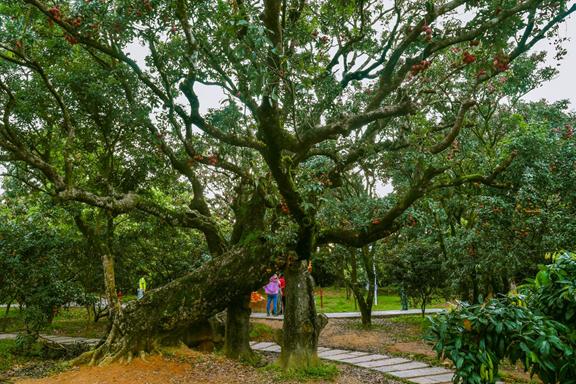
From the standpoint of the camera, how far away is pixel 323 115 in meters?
8.75

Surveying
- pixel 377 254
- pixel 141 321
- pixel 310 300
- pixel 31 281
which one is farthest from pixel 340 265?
pixel 31 281

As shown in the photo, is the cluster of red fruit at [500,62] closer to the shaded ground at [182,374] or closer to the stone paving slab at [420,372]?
the stone paving slab at [420,372]

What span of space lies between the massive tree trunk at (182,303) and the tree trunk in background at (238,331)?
524 millimetres

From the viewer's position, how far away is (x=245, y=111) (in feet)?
25.7

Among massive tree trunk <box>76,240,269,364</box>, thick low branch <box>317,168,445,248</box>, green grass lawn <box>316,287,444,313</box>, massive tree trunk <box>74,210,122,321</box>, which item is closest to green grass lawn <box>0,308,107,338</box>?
massive tree trunk <box>74,210,122,321</box>

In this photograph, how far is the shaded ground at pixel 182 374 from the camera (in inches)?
299

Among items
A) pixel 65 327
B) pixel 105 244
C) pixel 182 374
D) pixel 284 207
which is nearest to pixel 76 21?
pixel 284 207

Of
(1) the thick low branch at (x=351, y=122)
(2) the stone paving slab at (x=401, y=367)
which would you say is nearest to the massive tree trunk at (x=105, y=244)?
(2) the stone paving slab at (x=401, y=367)

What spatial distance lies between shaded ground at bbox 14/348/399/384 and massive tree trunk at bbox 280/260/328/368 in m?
0.44

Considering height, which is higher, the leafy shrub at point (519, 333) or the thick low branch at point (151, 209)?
the thick low branch at point (151, 209)

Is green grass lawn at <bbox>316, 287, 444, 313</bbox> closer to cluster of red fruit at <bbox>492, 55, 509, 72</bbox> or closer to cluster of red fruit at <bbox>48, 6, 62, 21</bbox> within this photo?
cluster of red fruit at <bbox>492, 55, 509, 72</bbox>

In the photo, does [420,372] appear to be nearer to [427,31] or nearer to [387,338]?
[387,338]

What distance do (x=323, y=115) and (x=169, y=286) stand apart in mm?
4631

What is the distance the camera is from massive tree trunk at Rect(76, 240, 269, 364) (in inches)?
340
